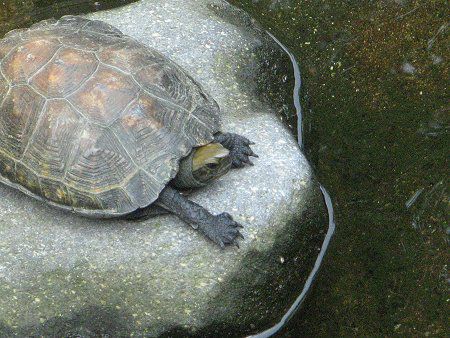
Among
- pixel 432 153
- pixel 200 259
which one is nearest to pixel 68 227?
pixel 200 259

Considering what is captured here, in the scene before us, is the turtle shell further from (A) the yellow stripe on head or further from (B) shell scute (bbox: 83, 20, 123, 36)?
(B) shell scute (bbox: 83, 20, 123, 36)

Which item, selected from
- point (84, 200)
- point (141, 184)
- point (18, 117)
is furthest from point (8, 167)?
point (141, 184)

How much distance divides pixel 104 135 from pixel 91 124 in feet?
0.37

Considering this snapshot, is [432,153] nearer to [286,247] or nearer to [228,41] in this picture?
[286,247]

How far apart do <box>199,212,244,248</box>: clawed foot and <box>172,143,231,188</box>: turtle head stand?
0.29 meters

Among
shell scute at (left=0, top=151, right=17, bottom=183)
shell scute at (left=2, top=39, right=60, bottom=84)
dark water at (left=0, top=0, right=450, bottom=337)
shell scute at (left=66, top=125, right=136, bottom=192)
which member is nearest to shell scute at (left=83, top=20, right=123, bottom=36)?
shell scute at (left=2, top=39, right=60, bottom=84)

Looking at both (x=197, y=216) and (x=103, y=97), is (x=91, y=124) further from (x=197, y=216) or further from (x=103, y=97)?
(x=197, y=216)

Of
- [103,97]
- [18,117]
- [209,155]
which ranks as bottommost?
[18,117]

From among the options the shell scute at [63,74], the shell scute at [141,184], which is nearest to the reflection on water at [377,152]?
the shell scute at [141,184]

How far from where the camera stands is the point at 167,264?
442cm

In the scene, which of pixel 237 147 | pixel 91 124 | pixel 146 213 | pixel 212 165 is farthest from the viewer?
pixel 237 147

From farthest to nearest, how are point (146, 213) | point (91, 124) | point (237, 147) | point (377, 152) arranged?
point (377, 152)
point (237, 147)
point (146, 213)
point (91, 124)

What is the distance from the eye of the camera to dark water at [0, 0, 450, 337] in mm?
4422

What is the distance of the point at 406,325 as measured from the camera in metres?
4.29
